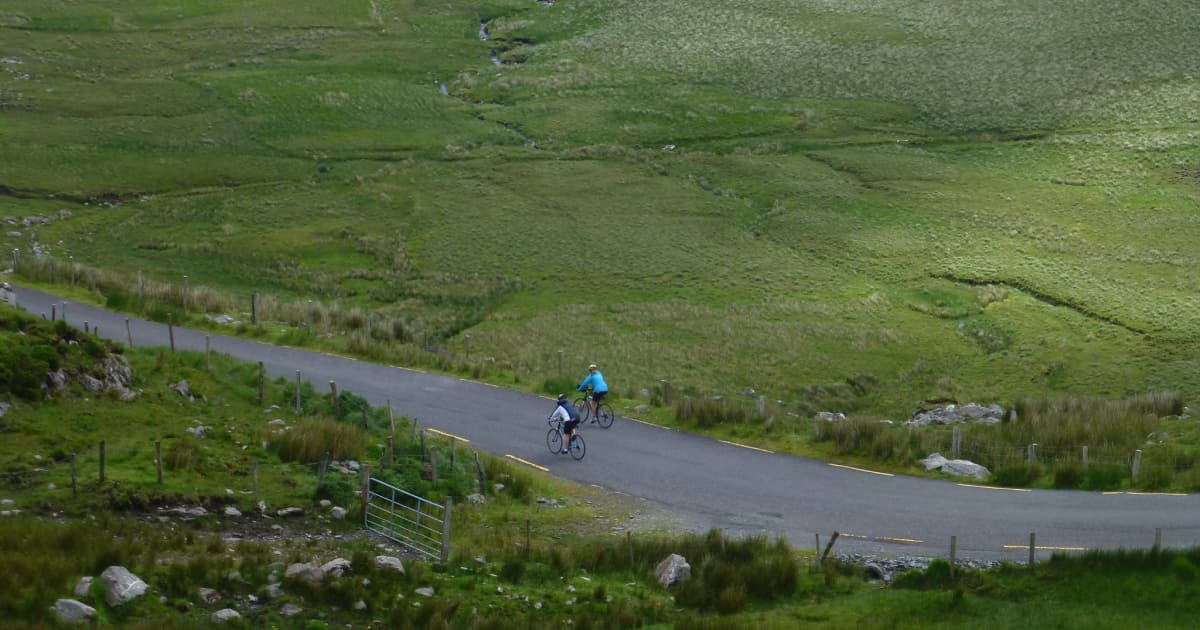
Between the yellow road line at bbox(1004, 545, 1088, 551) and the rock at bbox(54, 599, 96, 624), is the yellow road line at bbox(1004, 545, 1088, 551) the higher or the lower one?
the higher one

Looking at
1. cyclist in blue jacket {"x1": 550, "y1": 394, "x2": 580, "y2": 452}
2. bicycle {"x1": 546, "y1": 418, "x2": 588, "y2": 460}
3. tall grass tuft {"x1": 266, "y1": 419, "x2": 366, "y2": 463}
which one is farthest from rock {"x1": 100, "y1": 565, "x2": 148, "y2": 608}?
bicycle {"x1": 546, "y1": 418, "x2": 588, "y2": 460}

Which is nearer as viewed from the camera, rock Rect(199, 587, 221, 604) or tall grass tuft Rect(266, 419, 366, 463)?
rock Rect(199, 587, 221, 604)

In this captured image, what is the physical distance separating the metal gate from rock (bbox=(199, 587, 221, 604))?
429cm

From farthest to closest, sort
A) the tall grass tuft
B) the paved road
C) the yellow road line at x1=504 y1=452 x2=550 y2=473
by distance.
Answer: the yellow road line at x1=504 y1=452 x2=550 y2=473 → the tall grass tuft → the paved road

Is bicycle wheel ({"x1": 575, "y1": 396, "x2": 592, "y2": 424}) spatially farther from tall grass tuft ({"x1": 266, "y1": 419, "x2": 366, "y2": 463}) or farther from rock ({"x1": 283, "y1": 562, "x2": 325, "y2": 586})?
rock ({"x1": 283, "y1": 562, "x2": 325, "y2": 586})

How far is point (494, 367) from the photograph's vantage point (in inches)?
1806

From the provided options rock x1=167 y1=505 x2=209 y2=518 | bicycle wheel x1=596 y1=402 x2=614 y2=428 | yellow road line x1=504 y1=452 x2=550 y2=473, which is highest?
bicycle wheel x1=596 y1=402 x2=614 y2=428

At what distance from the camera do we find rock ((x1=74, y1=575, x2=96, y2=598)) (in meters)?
17.6

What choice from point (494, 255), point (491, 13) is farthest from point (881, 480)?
point (491, 13)

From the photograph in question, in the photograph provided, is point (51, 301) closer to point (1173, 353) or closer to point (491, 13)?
point (1173, 353)

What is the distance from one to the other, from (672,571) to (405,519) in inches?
219

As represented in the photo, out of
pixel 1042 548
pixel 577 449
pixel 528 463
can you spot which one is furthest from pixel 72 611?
pixel 1042 548

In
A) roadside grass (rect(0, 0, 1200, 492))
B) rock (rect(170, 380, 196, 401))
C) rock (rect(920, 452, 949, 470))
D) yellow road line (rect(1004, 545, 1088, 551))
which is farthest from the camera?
roadside grass (rect(0, 0, 1200, 492))

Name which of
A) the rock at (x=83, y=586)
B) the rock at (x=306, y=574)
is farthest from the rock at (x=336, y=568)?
the rock at (x=83, y=586)
